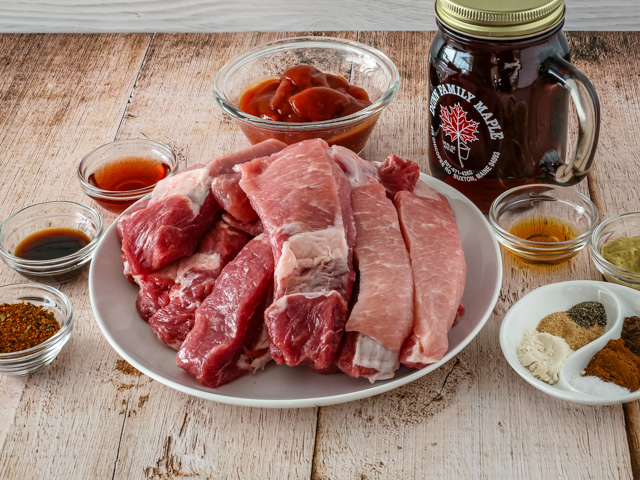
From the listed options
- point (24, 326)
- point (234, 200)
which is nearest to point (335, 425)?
point (234, 200)

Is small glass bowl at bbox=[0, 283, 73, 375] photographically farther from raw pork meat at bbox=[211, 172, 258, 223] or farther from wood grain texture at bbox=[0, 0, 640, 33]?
wood grain texture at bbox=[0, 0, 640, 33]

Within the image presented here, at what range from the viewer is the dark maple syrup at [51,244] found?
7.56 feet

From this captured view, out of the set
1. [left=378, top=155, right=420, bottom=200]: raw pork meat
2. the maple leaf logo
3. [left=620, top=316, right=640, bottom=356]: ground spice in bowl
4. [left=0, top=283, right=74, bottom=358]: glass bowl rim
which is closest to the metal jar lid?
the maple leaf logo

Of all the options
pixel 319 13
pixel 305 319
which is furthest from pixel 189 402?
pixel 319 13

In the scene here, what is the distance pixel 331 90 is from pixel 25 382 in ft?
4.25

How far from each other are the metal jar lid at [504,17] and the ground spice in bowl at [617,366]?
0.84 metres

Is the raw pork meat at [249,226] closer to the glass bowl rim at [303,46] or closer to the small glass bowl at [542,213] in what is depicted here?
the glass bowl rim at [303,46]

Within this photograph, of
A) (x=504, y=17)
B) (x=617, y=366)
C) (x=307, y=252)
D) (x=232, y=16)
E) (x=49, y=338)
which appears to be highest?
(x=504, y=17)

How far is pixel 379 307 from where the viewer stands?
173cm

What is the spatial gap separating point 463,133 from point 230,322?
0.91m

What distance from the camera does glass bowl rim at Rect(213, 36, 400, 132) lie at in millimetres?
2375

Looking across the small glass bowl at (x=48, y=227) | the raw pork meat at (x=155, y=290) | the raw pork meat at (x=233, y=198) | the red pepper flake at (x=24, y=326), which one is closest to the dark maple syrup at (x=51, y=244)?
the small glass bowl at (x=48, y=227)

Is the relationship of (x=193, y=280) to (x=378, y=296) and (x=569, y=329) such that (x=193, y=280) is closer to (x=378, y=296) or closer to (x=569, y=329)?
(x=378, y=296)

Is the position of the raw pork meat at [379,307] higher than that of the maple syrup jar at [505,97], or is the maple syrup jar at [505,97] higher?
the maple syrup jar at [505,97]
